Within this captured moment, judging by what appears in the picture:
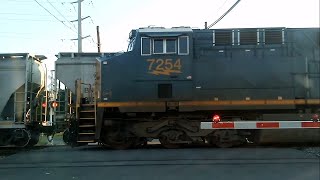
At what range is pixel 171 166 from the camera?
9172 millimetres

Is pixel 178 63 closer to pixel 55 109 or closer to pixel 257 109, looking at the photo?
pixel 257 109

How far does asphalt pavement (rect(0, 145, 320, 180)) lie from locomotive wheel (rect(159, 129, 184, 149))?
6.84 ft

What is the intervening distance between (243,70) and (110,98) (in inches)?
169

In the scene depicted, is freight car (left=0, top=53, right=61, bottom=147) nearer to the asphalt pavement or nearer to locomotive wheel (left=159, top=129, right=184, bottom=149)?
the asphalt pavement

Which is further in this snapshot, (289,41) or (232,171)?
(289,41)

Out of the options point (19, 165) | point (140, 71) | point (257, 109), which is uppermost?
point (140, 71)

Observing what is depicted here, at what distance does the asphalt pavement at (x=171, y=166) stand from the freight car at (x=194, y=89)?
2042 mm

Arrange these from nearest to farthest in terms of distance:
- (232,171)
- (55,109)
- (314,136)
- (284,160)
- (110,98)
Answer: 1. (232,171)
2. (284,160)
3. (314,136)
4. (110,98)
5. (55,109)

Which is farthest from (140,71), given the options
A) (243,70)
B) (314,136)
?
(314,136)

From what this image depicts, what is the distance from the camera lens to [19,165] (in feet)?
33.0

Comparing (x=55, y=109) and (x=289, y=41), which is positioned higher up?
(x=289, y=41)

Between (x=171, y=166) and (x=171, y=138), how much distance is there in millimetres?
4697

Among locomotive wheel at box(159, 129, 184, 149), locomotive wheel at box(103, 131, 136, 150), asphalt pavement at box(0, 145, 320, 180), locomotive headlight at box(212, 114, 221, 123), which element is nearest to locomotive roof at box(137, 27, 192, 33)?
locomotive headlight at box(212, 114, 221, 123)

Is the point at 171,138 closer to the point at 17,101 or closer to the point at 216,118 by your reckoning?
the point at 216,118
